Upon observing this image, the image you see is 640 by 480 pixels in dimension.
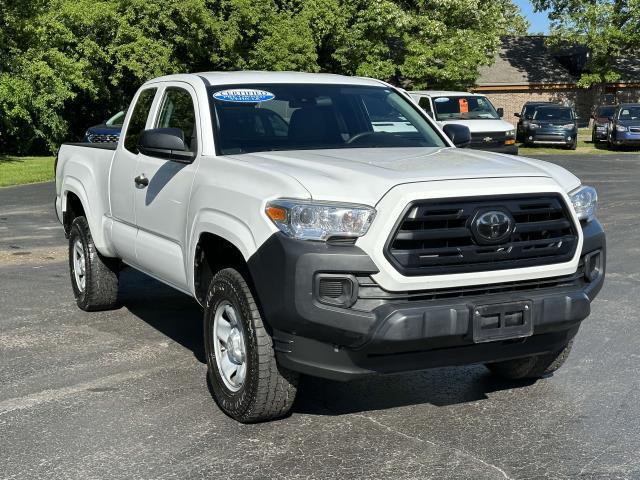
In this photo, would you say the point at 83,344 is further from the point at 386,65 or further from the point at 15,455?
the point at 386,65

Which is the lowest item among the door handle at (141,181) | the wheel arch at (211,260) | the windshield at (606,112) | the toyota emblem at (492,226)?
the windshield at (606,112)

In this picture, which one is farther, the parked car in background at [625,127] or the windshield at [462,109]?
the parked car in background at [625,127]

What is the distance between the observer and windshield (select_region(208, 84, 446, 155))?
5.91m

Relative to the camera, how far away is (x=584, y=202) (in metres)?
5.22

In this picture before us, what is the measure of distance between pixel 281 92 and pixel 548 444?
282cm

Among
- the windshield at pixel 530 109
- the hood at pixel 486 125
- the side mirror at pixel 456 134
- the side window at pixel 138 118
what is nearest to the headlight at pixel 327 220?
the side mirror at pixel 456 134

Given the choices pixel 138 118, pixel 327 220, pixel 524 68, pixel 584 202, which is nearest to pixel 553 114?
pixel 524 68

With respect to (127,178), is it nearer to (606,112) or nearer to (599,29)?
(606,112)

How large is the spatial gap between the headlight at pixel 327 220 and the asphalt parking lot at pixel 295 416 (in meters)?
1.09

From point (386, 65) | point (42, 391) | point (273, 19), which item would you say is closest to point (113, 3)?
point (273, 19)

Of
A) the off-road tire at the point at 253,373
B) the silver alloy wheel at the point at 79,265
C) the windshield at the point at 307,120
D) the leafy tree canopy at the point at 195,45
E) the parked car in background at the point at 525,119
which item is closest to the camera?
the off-road tire at the point at 253,373

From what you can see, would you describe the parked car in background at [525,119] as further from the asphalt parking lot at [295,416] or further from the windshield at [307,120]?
the windshield at [307,120]

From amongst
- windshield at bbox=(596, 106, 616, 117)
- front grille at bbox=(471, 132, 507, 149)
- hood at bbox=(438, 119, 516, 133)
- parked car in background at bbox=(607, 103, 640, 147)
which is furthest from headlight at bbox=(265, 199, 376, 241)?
windshield at bbox=(596, 106, 616, 117)

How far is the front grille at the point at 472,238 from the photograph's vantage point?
454 centimetres
